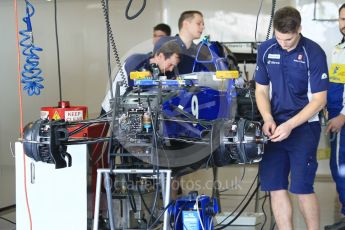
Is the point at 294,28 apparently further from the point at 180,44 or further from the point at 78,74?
the point at 78,74

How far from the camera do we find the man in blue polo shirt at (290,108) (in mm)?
2984

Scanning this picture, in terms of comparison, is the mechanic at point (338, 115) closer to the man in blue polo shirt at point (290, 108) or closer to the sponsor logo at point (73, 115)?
the man in blue polo shirt at point (290, 108)

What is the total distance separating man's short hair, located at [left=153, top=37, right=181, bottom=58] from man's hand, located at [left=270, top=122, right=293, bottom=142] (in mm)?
1069

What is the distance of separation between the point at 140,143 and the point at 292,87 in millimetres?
886

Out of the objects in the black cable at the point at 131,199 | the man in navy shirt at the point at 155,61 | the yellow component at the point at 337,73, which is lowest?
the black cable at the point at 131,199

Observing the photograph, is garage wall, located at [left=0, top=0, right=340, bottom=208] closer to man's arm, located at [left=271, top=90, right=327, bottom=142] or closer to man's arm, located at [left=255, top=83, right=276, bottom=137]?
man's arm, located at [left=255, top=83, right=276, bottom=137]

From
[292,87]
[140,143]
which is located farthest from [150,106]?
[292,87]

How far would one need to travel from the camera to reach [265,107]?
3158 mm

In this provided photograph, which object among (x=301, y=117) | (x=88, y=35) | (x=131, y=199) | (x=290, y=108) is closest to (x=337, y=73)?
(x=290, y=108)

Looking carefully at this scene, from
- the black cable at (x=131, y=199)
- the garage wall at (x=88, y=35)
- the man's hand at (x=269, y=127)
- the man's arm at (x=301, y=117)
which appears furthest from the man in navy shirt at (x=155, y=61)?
the garage wall at (x=88, y=35)

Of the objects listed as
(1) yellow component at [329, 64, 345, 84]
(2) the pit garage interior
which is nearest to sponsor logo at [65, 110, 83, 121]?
(2) the pit garage interior

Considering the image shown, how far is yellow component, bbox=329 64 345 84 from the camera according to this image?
162 inches

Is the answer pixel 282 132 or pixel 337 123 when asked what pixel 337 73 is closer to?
pixel 337 123

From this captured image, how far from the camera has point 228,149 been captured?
281 centimetres
